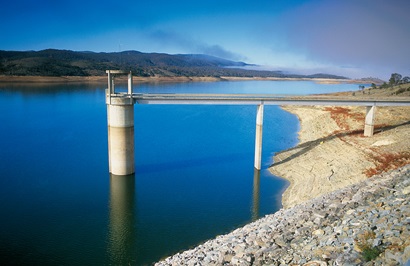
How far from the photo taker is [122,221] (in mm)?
18016

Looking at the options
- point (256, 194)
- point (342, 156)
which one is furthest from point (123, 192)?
point (342, 156)

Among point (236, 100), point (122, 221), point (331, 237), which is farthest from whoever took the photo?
point (236, 100)

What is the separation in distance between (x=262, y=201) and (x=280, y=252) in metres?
10.1

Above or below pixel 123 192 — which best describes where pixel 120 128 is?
above

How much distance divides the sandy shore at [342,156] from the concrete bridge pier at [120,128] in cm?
1050

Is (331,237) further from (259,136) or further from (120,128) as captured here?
(120,128)

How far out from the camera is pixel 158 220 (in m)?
18.0

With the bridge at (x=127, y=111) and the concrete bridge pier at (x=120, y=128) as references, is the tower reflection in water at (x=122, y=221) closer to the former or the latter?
the concrete bridge pier at (x=120, y=128)

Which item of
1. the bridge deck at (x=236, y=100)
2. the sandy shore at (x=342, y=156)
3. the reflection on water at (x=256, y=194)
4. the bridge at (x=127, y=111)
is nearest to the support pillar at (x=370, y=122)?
the sandy shore at (x=342, y=156)

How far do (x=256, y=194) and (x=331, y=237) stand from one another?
435 inches

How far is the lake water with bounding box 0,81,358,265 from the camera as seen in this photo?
15383mm

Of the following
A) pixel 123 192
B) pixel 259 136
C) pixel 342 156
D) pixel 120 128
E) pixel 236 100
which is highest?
pixel 236 100

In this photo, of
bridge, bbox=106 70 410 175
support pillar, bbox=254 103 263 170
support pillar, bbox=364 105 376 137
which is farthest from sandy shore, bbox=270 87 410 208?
bridge, bbox=106 70 410 175

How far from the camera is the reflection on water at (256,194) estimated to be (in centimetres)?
1887
